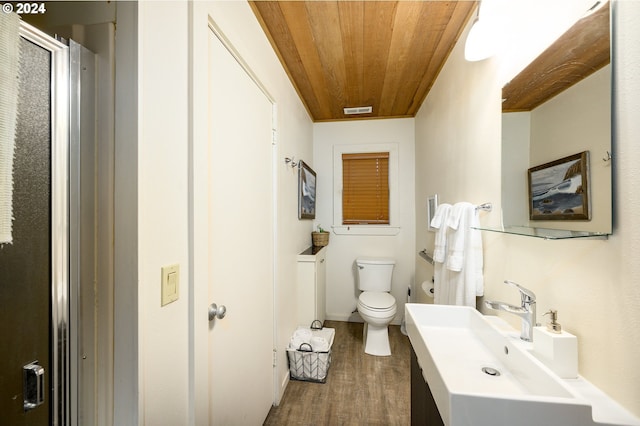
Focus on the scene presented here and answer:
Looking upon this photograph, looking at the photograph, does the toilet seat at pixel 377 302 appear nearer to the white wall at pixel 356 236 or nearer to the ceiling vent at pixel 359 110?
the white wall at pixel 356 236

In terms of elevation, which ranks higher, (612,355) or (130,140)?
(130,140)

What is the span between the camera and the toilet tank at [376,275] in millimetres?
2693

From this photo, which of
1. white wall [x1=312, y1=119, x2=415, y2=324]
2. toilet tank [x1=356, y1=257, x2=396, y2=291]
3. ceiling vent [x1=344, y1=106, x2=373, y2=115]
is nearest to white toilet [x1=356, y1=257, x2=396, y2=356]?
toilet tank [x1=356, y1=257, x2=396, y2=291]

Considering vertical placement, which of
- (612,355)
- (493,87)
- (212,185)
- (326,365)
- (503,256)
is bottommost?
(326,365)

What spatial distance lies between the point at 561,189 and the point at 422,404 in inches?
40.8

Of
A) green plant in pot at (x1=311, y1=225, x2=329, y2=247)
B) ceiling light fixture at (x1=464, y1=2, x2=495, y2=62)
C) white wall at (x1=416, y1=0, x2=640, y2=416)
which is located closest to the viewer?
white wall at (x1=416, y1=0, x2=640, y2=416)

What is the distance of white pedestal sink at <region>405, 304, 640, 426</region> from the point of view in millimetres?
583

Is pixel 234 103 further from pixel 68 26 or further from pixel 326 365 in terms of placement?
pixel 326 365

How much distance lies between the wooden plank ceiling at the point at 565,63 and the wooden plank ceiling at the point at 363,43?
29.1 inches

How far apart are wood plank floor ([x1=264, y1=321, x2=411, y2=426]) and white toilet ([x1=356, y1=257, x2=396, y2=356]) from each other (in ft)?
0.36

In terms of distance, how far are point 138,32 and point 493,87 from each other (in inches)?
57.3

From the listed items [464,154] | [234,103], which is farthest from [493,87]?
[234,103]

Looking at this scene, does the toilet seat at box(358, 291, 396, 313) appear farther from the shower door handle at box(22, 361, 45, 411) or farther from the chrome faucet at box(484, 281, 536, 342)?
the shower door handle at box(22, 361, 45, 411)

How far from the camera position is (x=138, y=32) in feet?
2.03
